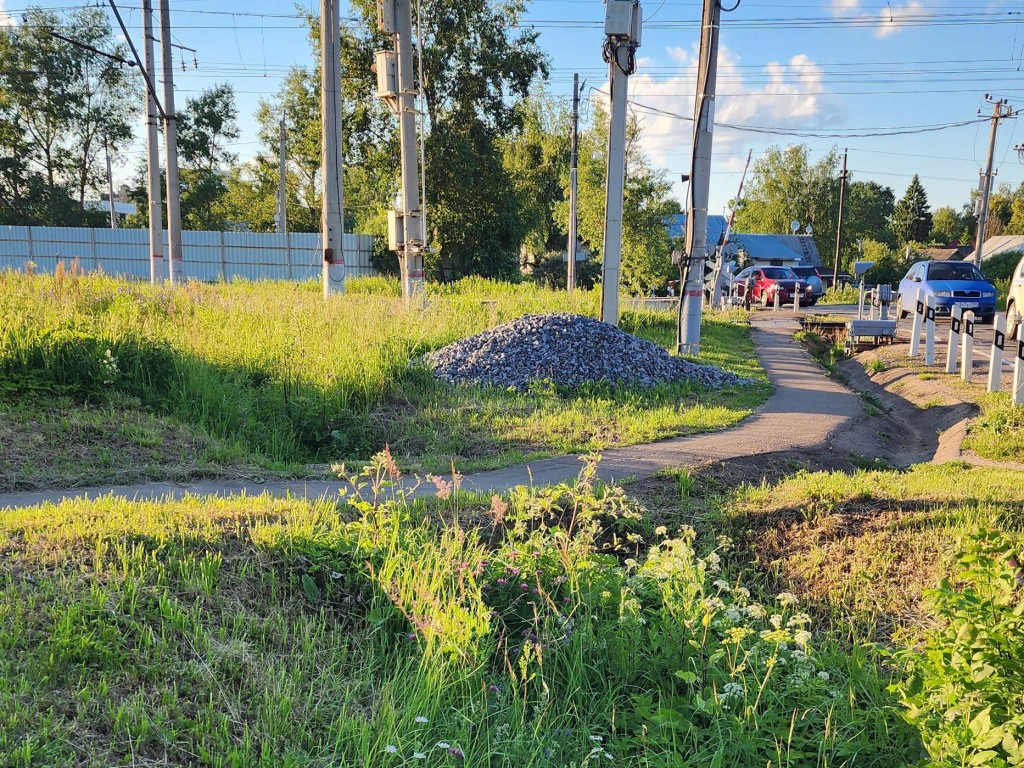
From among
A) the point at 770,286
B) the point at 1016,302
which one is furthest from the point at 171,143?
the point at 770,286

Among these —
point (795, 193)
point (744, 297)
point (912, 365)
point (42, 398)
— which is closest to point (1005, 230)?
point (795, 193)

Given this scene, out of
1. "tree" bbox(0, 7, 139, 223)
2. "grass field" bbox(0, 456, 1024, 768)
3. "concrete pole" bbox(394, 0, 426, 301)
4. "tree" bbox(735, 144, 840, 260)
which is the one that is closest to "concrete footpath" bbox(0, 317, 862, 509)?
"grass field" bbox(0, 456, 1024, 768)

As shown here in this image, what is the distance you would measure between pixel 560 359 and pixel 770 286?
25.1 m

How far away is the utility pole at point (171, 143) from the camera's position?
20438 millimetres

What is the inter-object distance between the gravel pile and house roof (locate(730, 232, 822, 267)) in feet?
181

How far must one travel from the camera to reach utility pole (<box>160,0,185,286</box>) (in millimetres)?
20438

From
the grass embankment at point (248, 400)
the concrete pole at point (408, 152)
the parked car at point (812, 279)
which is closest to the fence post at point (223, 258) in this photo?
the concrete pole at point (408, 152)

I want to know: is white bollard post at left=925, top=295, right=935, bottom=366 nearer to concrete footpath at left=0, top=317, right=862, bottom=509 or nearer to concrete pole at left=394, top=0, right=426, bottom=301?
→ concrete footpath at left=0, top=317, right=862, bottom=509

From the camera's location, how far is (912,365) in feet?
47.2

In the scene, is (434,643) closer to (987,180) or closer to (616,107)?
(616,107)

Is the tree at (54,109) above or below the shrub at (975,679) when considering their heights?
above

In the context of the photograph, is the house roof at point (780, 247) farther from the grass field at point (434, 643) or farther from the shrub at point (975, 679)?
the shrub at point (975, 679)

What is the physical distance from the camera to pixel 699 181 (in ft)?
44.8

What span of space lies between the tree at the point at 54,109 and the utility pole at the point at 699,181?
4513cm
